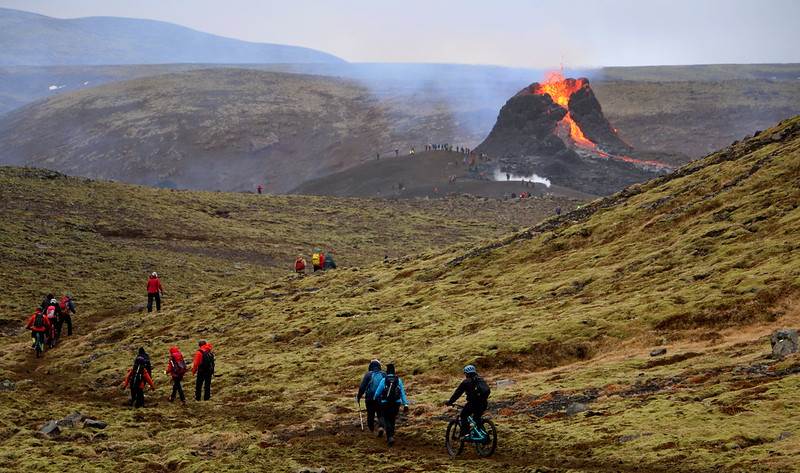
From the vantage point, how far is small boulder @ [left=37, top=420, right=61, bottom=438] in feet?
88.4

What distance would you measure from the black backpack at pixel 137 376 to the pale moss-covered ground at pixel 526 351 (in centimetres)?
103

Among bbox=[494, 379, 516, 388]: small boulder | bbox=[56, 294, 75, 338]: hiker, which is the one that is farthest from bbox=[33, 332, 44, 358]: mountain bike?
bbox=[494, 379, 516, 388]: small boulder

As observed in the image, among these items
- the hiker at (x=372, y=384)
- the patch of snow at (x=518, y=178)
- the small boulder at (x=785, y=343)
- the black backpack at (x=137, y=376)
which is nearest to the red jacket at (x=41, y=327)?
the black backpack at (x=137, y=376)

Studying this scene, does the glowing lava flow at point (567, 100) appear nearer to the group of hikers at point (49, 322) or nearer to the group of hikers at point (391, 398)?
the group of hikers at point (49, 322)

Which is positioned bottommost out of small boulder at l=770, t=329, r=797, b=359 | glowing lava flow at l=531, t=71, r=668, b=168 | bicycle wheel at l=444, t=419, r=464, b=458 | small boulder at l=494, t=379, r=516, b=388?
small boulder at l=494, t=379, r=516, b=388

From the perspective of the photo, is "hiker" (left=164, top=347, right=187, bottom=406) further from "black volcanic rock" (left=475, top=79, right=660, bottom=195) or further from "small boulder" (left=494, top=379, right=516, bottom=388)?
"black volcanic rock" (left=475, top=79, right=660, bottom=195)

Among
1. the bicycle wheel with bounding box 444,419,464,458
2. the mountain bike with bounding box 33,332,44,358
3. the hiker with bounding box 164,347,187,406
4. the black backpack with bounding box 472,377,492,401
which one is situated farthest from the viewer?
the mountain bike with bounding box 33,332,44,358

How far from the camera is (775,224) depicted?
38.1 meters

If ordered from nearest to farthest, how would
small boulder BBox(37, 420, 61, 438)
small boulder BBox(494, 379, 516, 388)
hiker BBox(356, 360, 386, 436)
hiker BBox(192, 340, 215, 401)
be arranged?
hiker BBox(356, 360, 386, 436)
small boulder BBox(37, 420, 61, 438)
small boulder BBox(494, 379, 516, 388)
hiker BBox(192, 340, 215, 401)

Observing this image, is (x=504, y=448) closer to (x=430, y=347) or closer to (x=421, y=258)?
(x=430, y=347)

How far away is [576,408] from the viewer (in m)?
24.6

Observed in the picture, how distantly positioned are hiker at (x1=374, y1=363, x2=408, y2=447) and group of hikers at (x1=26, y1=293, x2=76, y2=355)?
24.7m

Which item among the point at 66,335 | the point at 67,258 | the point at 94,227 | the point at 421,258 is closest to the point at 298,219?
the point at 94,227

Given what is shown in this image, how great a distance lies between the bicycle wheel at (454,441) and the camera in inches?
877
